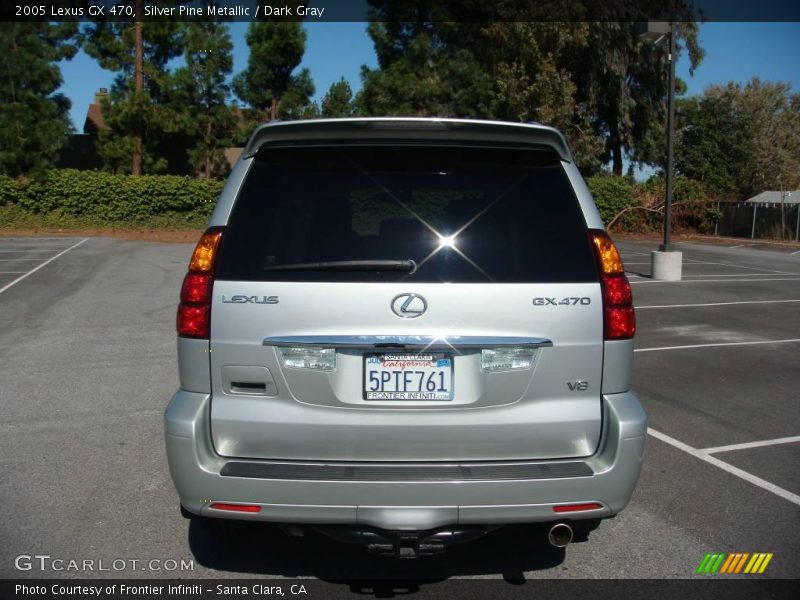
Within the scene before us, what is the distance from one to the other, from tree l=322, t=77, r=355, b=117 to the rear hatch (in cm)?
3922

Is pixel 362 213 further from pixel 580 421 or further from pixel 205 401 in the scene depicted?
pixel 580 421

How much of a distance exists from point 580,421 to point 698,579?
1.19 m

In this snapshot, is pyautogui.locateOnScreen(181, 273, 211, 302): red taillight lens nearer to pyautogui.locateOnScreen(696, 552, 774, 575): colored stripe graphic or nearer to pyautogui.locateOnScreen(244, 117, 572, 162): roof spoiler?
pyautogui.locateOnScreen(244, 117, 572, 162): roof spoiler

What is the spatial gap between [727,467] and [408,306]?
3217 millimetres

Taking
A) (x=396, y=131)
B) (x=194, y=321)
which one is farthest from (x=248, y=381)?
(x=396, y=131)

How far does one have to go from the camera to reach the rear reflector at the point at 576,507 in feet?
9.98

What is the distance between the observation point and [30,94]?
30047 millimetres

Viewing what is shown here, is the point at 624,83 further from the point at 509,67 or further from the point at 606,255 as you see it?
the point at 606,255

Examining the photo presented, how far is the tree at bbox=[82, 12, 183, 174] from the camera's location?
31009 mm

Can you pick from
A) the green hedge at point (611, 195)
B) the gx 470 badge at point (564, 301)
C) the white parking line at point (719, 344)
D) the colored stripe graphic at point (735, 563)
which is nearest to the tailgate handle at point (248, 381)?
the gx 470 badge at point (564, 301)

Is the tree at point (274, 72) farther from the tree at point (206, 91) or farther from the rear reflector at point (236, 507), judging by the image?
the rear reflector at point (236, 507)

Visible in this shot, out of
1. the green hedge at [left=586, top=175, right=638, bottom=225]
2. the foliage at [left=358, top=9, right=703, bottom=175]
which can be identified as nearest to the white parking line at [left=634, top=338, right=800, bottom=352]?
the foliage at [left=358, top=9, right=703, bottom=175]

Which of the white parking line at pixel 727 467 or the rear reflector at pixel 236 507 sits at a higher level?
the rear reflector at pixel 236 507

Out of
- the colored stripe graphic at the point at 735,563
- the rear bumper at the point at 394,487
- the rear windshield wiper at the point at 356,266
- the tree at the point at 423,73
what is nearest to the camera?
the rear bumper at the point at 394,487
